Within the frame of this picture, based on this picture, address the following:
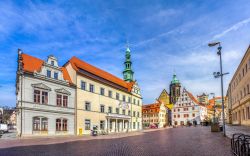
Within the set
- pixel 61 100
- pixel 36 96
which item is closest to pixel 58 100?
pixel 61 100

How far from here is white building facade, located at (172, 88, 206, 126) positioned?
308 feet

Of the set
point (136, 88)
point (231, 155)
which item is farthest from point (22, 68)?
point (136, 88)

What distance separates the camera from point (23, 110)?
29.1 m

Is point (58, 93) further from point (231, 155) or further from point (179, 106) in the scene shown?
point (179, 106)

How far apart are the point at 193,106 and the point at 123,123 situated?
51.6 metres

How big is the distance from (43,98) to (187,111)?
77.7m

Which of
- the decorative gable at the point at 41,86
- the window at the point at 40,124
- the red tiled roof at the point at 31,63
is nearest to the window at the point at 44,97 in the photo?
the decorative gable at the point at 41,86

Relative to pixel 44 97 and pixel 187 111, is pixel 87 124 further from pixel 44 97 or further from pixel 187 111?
pixel 187 111

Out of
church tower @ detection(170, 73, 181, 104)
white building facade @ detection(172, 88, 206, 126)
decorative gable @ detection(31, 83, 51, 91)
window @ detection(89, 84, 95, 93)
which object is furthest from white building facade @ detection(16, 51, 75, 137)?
church tower @ detection(170, 73, 181, 104)

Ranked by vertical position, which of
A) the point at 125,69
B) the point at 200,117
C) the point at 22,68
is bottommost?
the point at 200,117

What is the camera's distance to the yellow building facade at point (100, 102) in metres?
39.5

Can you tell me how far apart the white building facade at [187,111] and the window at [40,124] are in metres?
75.4

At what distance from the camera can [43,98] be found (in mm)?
32562

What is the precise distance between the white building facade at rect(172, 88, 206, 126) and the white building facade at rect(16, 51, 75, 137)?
70.3 m
